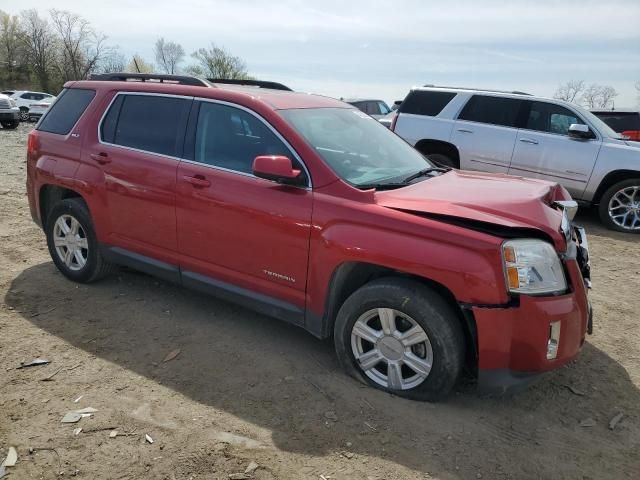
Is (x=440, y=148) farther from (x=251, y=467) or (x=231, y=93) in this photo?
(x=251, y=467)

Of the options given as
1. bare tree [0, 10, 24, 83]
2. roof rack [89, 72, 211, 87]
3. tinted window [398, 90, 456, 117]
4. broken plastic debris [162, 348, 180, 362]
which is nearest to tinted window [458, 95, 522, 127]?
tinted window [398, 90, 456, 117]

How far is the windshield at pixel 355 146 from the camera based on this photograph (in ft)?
11.5

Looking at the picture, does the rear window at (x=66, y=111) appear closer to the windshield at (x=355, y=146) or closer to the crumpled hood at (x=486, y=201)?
the windshield at (x=355, y=146)

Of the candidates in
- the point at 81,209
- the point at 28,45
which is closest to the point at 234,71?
the point at 28,45

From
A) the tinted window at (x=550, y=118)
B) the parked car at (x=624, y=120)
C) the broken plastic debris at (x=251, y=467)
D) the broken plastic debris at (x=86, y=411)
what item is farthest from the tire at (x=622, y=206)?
the broken plastic debris at (x=86, y=411)

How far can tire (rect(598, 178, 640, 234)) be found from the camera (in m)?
7.59

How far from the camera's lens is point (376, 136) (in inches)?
164

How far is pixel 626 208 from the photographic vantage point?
7.66 metres

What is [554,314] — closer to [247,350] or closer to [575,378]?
[575,378]

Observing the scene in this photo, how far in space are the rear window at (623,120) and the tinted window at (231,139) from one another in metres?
9.17

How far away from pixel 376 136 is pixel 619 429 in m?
2.58

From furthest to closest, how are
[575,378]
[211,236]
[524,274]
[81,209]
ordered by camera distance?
[81,209], [211,236], [575,378], [524,274]

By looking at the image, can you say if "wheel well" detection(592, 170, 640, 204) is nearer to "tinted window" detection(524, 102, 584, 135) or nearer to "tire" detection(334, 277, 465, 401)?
"tinted window" detection(524, 102, 584, 135)


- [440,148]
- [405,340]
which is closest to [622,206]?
[440,148]
